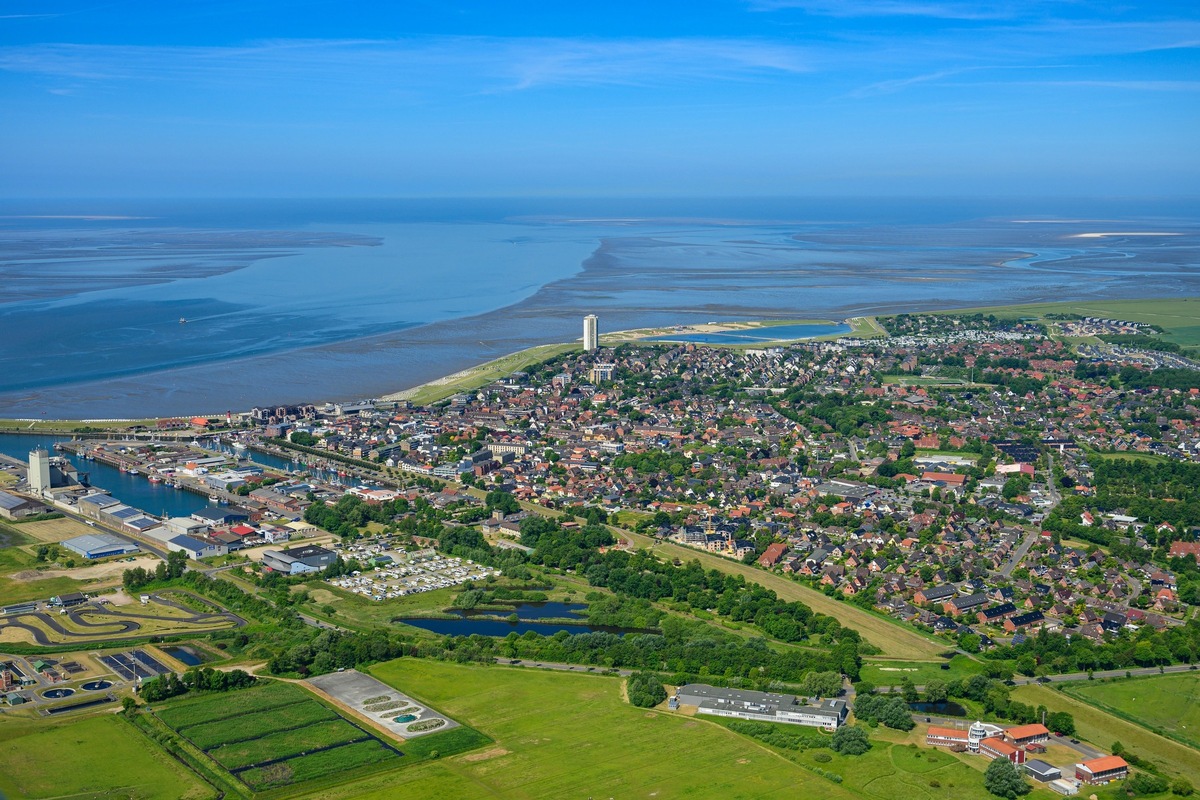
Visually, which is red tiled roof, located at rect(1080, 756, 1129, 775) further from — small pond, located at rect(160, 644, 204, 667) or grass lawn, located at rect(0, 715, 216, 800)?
small pond, located at rect(160, 644, 204, 667)

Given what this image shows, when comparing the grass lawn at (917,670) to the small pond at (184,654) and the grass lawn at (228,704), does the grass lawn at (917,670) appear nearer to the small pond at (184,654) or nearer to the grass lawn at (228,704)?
the grass lawn at (228,704)

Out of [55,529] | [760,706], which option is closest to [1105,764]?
[760,706]

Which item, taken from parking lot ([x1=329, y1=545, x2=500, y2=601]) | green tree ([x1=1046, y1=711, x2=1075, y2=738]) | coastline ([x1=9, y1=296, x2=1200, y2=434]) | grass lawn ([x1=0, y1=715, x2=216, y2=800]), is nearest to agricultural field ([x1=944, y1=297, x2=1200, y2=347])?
coastline ([x1=9, y1=296, x2=1200, y2=434])

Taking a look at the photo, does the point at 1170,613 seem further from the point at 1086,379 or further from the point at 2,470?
the point at 2,470

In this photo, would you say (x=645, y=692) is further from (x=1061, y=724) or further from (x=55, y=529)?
(x=55, y=529)

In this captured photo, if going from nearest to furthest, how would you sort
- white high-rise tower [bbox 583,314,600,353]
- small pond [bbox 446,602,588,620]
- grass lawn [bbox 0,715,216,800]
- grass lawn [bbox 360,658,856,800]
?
grass lawn [bbox 0,715,216,800]
grass lawn [bbox 360,658,856,800]
small pond [bbox 446,602,588,620]
white high-rise tower [bbox 583,314,600,353]

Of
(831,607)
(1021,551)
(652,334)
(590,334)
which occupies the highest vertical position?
(590,334)

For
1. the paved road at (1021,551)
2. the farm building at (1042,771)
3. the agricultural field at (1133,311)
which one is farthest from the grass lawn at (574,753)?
the agricultural field at (1133,311)
